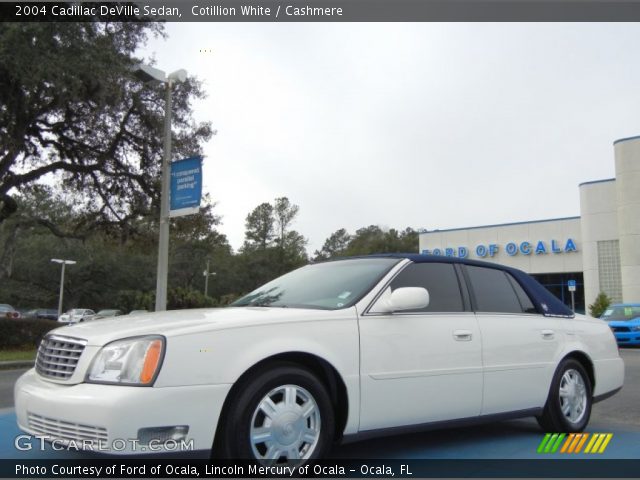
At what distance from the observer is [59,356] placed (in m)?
4.06

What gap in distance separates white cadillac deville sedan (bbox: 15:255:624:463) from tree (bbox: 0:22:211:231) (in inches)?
433

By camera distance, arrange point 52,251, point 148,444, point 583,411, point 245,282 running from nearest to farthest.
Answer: point 148,444, point 583,411, point 52,251, point 245,282

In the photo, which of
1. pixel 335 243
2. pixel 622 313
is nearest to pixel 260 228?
pixel 335 243

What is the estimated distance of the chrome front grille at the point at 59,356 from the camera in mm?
3926

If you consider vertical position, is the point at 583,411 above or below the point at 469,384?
below

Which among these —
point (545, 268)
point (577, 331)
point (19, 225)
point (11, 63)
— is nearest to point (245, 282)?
point (545, 268)

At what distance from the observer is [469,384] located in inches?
195

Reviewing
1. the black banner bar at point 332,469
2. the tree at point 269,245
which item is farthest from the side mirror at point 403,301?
the tree at point 269,245

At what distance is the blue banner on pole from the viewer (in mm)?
13915

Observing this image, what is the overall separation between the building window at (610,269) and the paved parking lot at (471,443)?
109ft

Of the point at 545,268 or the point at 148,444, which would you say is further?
the point at 545,268

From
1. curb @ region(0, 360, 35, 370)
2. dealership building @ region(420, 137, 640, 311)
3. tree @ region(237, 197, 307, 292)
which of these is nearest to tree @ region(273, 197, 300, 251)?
tree @ region(237, 197, 307, 292)

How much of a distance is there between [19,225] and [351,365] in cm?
1998

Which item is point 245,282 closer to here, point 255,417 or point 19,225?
point 19,225
